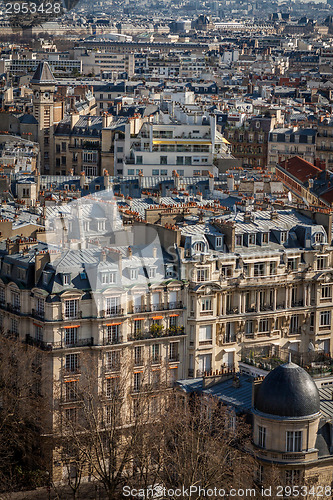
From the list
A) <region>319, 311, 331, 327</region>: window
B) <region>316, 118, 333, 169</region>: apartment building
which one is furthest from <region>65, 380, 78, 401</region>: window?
<region>316, 118, 333, 169</region>: apartment building

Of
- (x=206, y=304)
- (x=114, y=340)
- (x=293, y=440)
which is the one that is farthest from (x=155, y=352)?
(x=293, y=440)

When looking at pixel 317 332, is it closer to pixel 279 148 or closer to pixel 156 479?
pixel 156 479

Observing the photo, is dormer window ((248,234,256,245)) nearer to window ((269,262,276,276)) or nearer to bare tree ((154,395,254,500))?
window ((269,262,276,276))

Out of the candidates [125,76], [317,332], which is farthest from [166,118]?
[125,76]

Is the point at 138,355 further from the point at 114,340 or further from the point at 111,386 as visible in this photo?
the point at 111,386

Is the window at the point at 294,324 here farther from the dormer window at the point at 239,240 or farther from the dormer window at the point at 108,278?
the dormer window at the point at 108,278
